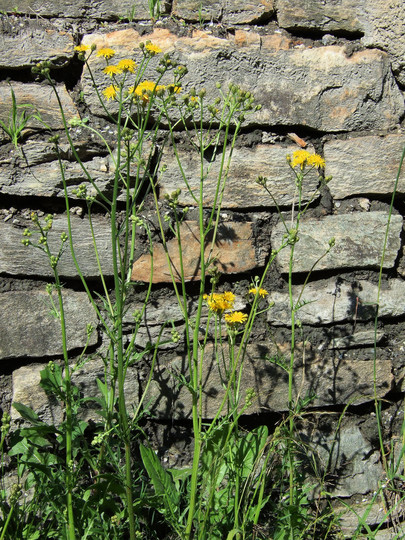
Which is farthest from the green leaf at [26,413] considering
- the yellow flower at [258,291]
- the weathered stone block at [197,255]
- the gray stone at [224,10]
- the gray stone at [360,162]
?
the gray stone at [224,10]

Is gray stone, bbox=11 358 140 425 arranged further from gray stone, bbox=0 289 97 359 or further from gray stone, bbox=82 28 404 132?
gray stone, bbox=82 28 404 132

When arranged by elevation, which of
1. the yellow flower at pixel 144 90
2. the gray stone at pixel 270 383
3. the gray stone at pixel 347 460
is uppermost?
the yellow flower at pixel 144 90

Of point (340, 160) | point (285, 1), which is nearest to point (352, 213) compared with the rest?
point (340, 160)

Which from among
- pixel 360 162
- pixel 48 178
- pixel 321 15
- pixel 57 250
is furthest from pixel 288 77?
pixel 57 250

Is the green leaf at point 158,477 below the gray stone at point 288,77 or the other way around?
below

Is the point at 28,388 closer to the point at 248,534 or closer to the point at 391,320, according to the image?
the point at 248,534

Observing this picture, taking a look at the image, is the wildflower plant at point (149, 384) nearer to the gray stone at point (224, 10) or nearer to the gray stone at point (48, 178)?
the gray stone at point (48, 178)

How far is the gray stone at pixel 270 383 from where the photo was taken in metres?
2.09

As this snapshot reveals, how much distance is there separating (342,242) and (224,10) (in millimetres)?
995

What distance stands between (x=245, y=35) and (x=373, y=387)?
1.41 meters

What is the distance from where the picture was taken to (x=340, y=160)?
221cm

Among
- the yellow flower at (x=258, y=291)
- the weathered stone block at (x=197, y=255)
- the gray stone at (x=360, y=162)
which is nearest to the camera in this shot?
the yellow flower at (x=258, y=291)

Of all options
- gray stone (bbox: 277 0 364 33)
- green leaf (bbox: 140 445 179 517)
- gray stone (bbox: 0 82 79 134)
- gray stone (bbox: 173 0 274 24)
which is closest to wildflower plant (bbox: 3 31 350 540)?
green leaf (bbox: 140 445 179 517)

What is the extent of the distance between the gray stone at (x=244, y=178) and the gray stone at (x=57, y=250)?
0.95 feet
